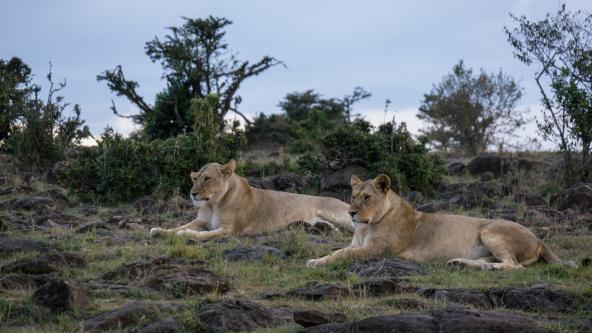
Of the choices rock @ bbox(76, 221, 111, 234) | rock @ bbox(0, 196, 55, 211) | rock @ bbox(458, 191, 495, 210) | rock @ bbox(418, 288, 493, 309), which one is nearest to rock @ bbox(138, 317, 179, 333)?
rock @ bbox(418, 288, 493, 309)

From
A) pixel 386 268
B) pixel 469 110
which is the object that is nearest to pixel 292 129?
pixel 469 110

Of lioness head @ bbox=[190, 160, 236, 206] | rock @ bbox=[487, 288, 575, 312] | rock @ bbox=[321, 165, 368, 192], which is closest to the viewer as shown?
rock @ bbox=[487, 288, 575, 312]

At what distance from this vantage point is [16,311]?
23.1 feet

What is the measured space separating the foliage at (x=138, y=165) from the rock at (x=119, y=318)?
349 inches

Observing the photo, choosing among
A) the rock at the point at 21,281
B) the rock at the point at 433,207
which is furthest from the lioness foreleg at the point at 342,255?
the rock at the point at 433,207

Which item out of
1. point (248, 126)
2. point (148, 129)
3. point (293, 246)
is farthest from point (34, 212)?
point (248, 126)

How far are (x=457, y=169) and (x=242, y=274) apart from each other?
39.0 ft

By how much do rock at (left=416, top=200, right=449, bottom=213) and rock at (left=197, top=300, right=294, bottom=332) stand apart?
284 inches

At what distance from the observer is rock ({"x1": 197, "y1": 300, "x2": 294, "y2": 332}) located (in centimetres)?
657

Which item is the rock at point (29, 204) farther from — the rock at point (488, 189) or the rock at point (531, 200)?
the rock at point (531, 200)

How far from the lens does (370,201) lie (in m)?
9.95

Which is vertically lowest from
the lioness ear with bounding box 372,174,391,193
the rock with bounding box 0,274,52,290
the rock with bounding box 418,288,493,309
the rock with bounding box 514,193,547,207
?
the rock with bounding box 0,274,52,290

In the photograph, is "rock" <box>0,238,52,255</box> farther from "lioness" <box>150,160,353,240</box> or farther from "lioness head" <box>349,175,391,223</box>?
"lioness head" <box>349,175,391,223</box>

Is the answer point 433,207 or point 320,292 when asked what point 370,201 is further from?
point 433,207
